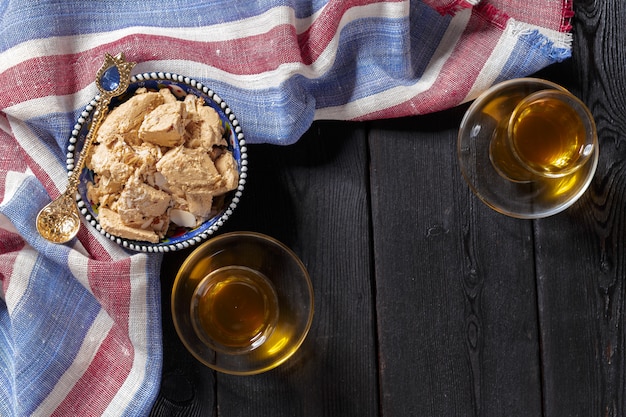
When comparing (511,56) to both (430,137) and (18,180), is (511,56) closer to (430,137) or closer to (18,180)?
(430,137)

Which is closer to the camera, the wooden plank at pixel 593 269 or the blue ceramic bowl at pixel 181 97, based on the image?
the blue ceramic bowl at pixel 181 97

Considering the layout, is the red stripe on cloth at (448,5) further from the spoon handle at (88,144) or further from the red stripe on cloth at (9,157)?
the red stripe on cloth at (9,157)

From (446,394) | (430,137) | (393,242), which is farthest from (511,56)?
(446,394)

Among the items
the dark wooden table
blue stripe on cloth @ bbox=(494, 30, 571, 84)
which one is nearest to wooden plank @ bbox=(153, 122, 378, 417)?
the dark wooden table

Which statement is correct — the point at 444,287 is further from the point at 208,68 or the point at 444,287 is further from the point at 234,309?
the point at 208,68

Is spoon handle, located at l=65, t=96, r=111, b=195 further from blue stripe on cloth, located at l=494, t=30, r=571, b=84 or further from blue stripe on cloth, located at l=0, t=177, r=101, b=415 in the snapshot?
blue stripe on cloth, located at l=494, t=30, r=571, b=84

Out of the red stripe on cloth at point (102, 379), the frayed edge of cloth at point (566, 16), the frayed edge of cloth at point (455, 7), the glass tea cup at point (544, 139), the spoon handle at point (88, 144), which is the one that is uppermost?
the frayed edge of cloth at point (455, 7)

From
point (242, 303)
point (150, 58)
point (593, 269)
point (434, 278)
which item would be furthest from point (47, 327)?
point (593, 269)

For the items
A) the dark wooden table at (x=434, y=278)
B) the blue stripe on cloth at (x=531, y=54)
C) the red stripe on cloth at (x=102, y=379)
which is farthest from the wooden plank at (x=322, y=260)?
the blue stripe on cloth at (x=531, y=54)
